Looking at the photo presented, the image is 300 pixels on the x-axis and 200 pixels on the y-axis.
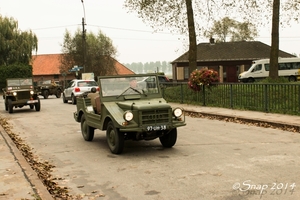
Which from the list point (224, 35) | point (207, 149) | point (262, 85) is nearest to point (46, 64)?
point (224, 35)

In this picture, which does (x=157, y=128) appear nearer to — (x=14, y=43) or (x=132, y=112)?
(x=132, y=112)

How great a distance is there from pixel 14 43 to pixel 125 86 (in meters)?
54.4

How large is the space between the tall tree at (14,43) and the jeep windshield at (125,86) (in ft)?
177

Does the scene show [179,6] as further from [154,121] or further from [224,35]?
[224,35]

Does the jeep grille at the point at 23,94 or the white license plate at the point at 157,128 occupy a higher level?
the jeep grille at the point at 23,94

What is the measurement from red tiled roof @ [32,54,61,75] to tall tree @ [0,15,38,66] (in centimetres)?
1661

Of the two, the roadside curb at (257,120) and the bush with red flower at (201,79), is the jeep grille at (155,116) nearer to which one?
the roadside curb at (257,120)

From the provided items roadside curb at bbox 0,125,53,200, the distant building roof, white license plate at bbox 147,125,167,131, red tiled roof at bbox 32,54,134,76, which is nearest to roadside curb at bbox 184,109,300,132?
white license plate at bbox 147,125,167,131

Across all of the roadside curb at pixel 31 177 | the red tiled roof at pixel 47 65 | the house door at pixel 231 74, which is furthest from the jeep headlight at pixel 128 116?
the red tiled roof at pixel 47 65

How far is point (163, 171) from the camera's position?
6.95 meters

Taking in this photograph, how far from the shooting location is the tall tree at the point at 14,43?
59.4 meters

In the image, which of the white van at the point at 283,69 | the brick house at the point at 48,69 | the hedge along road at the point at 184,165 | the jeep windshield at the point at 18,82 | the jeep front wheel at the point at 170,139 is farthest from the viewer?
the brick house at the point at 48,69

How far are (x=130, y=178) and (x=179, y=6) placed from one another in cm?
2118

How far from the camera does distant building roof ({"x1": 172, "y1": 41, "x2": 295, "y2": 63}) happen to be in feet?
170
